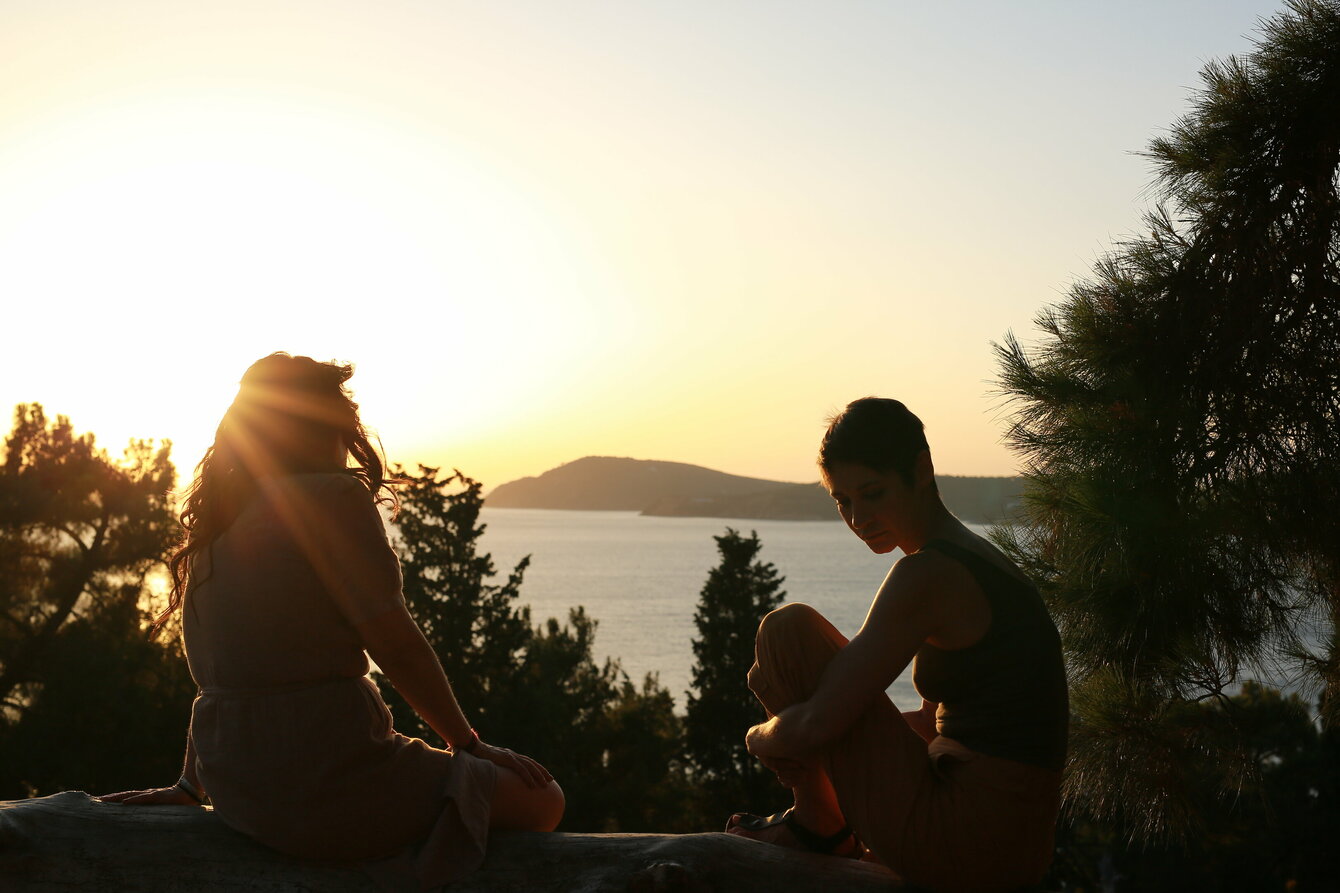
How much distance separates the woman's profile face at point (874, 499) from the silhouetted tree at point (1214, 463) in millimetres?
1939

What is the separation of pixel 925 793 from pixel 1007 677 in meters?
0.35

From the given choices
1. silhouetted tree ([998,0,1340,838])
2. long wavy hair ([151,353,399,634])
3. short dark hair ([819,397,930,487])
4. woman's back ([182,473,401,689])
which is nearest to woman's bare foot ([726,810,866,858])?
short dark hair ([819,397,930,487])

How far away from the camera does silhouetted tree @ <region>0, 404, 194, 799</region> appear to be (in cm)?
1952

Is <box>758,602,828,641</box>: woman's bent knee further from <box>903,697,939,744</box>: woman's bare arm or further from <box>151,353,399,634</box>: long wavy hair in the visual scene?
<box>151,353,399,634</box>: long wavy hair

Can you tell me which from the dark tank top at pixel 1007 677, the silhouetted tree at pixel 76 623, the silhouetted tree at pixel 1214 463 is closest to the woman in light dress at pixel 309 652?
the dark tank top at pixel 1007 677

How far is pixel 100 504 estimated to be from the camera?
20.7 meters

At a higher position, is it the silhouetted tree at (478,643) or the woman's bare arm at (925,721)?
the woman's bare arm at (925,721)

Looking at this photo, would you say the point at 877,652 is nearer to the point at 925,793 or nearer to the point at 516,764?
the point at 925,793

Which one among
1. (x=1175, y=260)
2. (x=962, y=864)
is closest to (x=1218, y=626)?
(x=1175, y=260)

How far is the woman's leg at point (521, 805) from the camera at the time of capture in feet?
9.42

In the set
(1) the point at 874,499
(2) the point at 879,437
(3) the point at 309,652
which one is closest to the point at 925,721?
(1) the point at 874,499

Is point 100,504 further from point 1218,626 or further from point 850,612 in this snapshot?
point 850,612

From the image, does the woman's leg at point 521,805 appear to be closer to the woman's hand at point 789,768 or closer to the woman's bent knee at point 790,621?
the woman's hand at point 789,768

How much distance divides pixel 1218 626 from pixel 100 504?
68.1 feet
